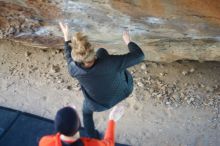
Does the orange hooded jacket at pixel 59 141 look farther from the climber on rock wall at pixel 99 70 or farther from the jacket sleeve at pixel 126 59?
the jacket sleeve at pixel 126 59

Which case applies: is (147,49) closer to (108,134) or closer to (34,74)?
(34,74)

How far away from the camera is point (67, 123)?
103 inches

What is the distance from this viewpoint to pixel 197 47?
433 centimetres

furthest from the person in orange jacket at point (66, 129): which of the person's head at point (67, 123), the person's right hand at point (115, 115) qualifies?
the person's right hand at point (115, 115)

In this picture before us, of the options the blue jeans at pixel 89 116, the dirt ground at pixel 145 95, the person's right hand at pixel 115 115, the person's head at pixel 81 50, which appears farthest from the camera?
the dirt ground at pixel 145 95

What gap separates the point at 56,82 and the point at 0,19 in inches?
34.9

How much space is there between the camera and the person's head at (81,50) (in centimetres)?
296

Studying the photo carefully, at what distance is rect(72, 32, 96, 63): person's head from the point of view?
2.96 m

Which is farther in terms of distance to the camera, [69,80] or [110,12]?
[69,80]

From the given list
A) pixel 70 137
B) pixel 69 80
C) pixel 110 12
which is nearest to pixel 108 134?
pixel 70 137

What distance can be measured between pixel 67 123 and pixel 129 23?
1646 mm

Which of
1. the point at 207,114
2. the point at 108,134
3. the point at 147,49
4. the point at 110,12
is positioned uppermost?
the point at 110,12

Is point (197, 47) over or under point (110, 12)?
under

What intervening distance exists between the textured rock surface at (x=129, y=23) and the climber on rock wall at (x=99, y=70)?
61 centimetres
